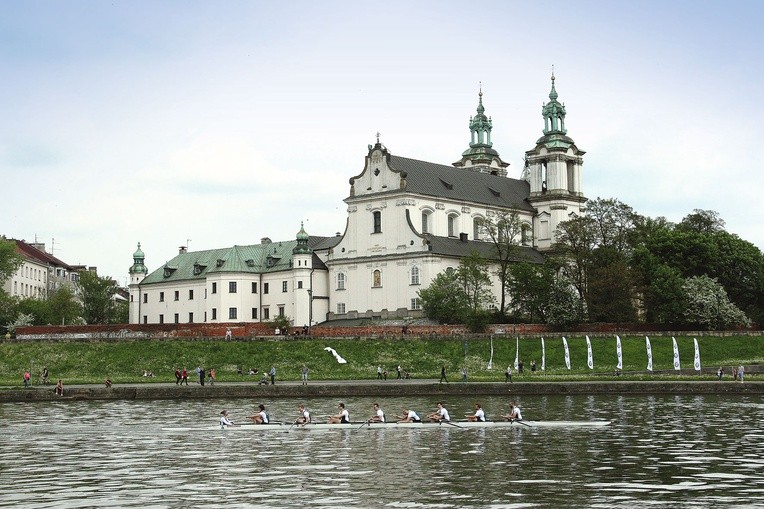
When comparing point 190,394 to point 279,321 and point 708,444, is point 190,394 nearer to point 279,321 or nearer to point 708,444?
point 708,444

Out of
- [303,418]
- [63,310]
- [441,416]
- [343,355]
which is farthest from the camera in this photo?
[63,310]

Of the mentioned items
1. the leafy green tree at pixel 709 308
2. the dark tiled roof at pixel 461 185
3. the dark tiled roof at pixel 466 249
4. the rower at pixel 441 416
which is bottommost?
the rower at pixel 441 416

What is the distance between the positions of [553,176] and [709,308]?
3861 centimetres

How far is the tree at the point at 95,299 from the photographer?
14162cm

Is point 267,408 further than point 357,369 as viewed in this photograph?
No

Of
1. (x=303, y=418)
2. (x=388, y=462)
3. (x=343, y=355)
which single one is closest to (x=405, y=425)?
(x=303, y=418)

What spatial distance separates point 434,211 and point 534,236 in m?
17.1

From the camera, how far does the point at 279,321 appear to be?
11869 centimetres

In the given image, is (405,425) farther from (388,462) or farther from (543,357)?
(543,357)

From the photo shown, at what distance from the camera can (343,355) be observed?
314 feet

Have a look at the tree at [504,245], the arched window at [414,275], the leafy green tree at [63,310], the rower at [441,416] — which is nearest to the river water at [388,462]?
the rower at [441,416]

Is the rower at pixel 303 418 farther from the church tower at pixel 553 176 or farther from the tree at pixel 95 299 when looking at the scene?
the tree at pixel 95 299

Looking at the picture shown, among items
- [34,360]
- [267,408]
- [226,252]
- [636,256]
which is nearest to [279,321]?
[226,252]

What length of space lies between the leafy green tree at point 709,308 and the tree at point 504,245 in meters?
17.5
